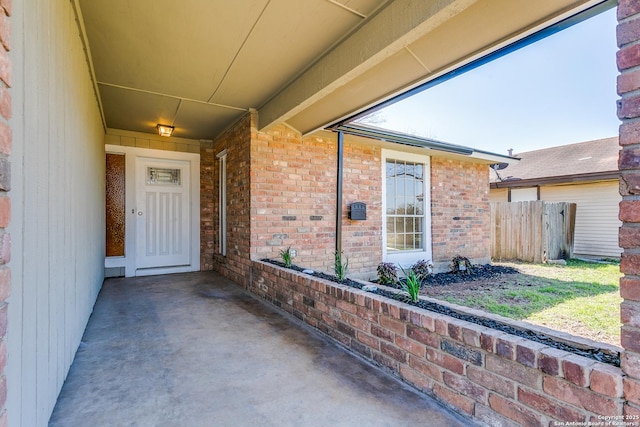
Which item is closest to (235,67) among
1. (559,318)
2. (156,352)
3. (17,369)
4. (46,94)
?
(46,94)

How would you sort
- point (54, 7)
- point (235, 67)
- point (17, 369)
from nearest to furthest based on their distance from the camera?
point (17, 369), point (54, 7), point (235, 67)

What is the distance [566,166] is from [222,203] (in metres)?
11.7

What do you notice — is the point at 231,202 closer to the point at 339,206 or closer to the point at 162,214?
the point at 162,214

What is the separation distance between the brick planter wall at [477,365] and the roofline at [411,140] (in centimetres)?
289

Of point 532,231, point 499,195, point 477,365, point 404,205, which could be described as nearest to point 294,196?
point 404,205

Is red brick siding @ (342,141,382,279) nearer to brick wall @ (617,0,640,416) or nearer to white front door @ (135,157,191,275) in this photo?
white front door @ (135,157,191,275)

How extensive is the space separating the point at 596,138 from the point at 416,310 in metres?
14.8

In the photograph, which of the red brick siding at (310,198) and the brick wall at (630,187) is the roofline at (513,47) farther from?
the red brick siding at (310,198)

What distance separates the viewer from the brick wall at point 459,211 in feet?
22.4

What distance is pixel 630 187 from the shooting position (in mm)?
1233

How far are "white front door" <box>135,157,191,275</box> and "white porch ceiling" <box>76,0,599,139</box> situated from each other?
6.31 feet

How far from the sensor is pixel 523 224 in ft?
27.8

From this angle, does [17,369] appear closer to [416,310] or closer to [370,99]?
[416,310]

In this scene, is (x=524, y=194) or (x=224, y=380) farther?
(x=524, y=194)
